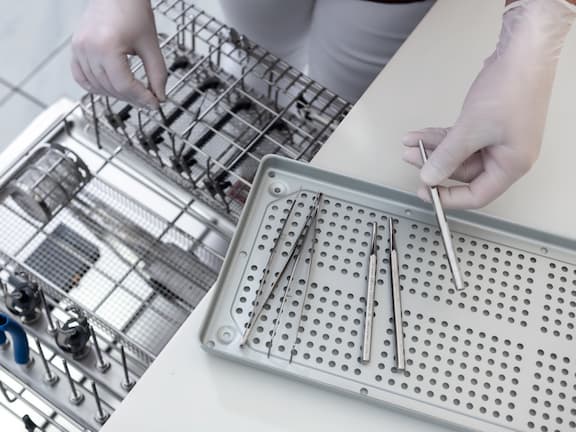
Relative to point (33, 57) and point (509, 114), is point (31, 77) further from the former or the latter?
point (509, 114)

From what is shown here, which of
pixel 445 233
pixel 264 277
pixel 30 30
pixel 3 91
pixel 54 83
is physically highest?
pixel 30 30

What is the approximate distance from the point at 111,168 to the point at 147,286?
0.24 metres

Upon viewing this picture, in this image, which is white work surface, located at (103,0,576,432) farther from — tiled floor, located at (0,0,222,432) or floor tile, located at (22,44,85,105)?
floor tile, located at (22,44,85,105)

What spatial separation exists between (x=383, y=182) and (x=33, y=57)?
1643 millimetres

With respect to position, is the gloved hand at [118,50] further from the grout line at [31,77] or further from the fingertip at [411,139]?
the grout line at [31,77]

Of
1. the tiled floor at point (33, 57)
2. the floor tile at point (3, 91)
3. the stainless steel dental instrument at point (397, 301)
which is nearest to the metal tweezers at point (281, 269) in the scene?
the stainless steel dental instrument at point (397, 301)

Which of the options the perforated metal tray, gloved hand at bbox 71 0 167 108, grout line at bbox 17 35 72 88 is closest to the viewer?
the perforated metal tray

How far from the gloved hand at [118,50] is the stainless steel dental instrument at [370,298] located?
0.42 m

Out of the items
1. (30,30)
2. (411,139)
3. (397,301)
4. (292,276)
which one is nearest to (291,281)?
(292,276)

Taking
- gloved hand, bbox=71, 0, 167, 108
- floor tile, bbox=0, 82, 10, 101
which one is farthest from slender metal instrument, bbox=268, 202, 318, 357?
floor tile, bbox=0, 82, 10, 101

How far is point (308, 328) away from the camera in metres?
0.79

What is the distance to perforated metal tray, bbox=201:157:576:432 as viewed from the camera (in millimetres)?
765

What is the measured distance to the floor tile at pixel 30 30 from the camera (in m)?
2.19

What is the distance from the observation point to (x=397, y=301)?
80 cm
